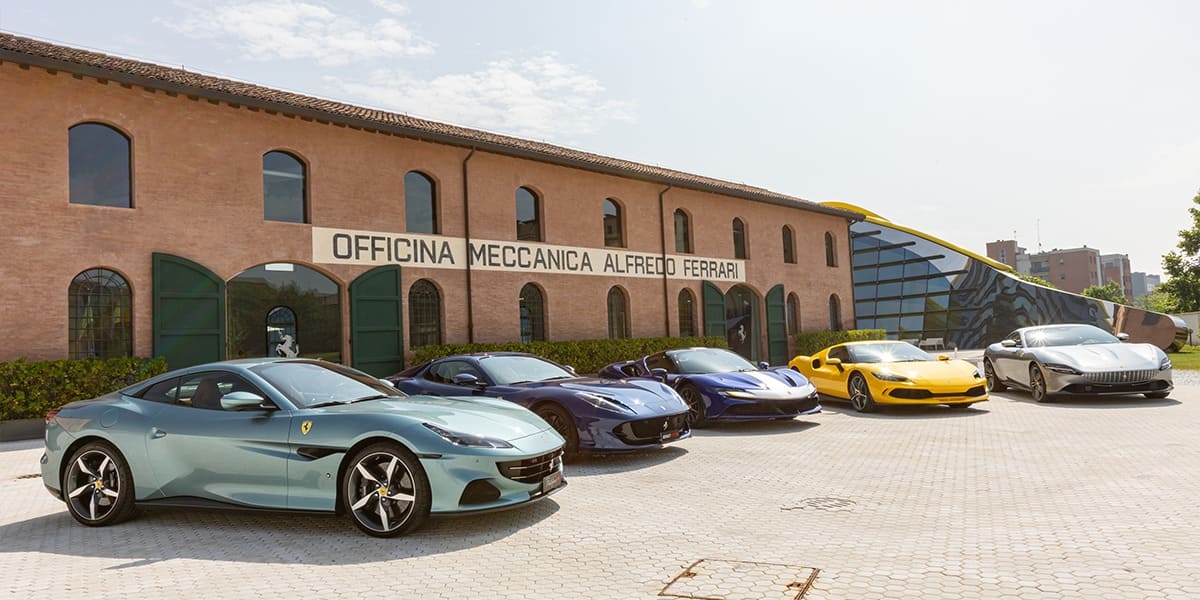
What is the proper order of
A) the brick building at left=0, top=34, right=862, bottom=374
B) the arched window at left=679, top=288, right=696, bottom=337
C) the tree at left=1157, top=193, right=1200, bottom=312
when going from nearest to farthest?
the brick building at left=0, top=34, right=862, bottom=374 → the arched window at left=679, top=288, right=696, bottom=337 → the tree at left=1157, top=193, right=1200, bottom=312

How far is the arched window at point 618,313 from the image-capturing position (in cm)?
2258

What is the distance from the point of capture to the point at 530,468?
5.26 meters

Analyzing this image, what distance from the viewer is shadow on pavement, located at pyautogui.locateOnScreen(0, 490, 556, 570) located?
464 centimetres

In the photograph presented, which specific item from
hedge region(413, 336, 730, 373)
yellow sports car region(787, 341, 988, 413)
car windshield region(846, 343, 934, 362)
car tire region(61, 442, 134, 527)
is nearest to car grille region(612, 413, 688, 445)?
car tire region(61, 442, 134, 527)

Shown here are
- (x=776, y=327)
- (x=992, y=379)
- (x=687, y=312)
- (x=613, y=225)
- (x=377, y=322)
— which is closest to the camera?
(x=992, y=379)

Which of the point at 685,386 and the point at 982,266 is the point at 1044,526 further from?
the point at 982,266

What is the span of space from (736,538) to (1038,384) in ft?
33.1

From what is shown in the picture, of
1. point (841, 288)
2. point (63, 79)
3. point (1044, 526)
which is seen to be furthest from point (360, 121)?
point (841, 288)

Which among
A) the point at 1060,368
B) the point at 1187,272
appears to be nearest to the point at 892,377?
the point at 1060,368

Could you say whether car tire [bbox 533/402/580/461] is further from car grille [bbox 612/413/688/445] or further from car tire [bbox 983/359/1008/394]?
car tire [bbox 983/359/1008/394]

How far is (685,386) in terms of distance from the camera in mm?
10844

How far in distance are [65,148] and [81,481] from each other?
407 inches

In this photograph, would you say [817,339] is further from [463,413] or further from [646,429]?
[463,413]

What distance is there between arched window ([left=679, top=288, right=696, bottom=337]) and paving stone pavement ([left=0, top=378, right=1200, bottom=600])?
16.7 metres
